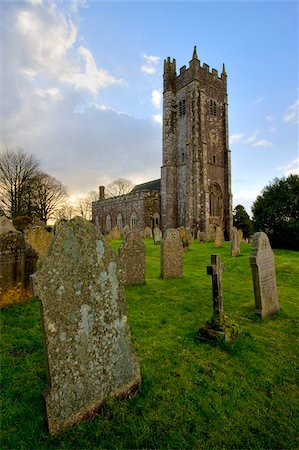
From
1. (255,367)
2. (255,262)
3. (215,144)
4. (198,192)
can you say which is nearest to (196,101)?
(215,144)

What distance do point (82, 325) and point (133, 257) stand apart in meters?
5.02

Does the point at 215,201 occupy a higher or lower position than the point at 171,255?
higher

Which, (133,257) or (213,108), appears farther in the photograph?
(213,108)

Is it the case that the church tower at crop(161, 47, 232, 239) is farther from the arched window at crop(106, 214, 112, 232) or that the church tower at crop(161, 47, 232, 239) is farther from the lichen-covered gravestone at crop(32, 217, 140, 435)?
the lichen-covered gravestone at crop(32, 217, 140, 435)

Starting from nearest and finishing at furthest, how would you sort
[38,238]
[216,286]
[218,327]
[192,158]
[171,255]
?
[218,327]
[216,286]
[38,238]
[171,255]
[192,158]

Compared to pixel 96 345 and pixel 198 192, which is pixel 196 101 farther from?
pixel 96 345

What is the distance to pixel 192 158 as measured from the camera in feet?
100

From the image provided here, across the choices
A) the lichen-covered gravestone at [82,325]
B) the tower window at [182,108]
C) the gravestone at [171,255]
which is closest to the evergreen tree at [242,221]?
the tower window at [182,108]

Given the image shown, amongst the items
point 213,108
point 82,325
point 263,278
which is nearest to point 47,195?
point 213,108

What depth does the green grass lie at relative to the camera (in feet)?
7.84

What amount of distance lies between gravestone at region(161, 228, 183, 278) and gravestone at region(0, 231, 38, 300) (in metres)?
4.06


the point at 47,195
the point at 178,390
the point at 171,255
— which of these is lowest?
the point at 178,390

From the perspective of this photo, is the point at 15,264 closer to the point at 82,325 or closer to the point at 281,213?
the point at 82,325

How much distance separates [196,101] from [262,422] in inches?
1291
